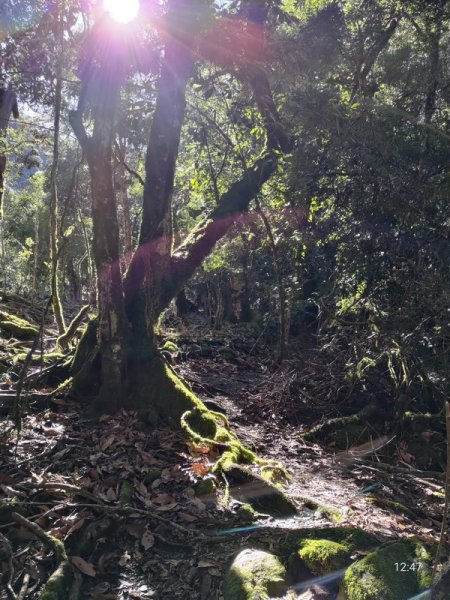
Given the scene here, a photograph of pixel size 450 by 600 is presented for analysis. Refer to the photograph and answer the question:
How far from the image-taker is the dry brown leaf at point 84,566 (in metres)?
3.65

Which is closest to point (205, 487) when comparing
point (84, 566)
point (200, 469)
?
point (200, 469)

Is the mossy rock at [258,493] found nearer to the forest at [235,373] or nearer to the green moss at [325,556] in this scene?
the forest at [235,373]

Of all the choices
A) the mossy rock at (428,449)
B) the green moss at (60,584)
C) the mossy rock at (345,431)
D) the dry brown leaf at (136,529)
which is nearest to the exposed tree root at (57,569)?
the green moss at (60,584)

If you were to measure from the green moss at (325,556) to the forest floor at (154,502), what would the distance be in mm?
198

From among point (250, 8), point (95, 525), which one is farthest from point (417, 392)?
point (250, 8)

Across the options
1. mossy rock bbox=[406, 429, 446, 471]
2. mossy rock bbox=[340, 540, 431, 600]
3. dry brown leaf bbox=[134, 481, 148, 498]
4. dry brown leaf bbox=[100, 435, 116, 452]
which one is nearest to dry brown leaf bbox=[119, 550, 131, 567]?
dry brown leaf bbox=[134, 481, 148, 498]

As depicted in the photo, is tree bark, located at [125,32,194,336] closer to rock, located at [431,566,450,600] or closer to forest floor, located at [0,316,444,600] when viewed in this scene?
forest floor, located at [0,316,444,600]

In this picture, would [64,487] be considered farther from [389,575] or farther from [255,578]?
[389,575]

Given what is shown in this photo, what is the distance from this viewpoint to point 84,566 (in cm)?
369

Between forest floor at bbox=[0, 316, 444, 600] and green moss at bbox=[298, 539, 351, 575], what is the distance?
0.20 meters

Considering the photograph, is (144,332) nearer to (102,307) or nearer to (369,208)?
(102,307)

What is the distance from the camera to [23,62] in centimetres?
755

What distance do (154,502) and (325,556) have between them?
176 centimetres

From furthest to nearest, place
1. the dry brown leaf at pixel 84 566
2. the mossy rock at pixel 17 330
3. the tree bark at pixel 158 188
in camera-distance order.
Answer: the mossy rock at pixel 17 330 < the tree bark at pixel 158 188 < the dry brown leaf at pixel 84 566
